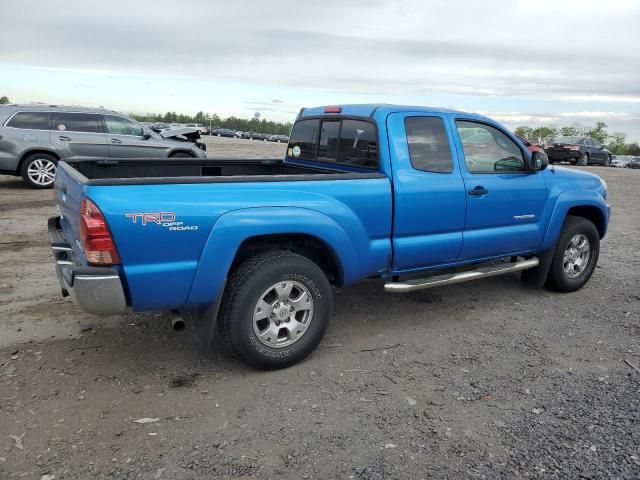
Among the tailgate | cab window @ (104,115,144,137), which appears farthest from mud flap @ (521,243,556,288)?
cab window @ (104,115,144,137)

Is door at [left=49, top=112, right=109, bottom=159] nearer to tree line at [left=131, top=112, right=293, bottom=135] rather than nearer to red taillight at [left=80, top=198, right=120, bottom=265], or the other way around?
red taillight at [left=80, top=198, right=120, bottom=265]

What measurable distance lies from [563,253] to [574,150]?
861 inches

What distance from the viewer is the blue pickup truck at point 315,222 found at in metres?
3.12

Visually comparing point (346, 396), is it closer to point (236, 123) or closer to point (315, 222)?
point (315, 222)

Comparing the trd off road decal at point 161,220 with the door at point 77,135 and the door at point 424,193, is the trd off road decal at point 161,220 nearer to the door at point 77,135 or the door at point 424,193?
the door at point 424,193

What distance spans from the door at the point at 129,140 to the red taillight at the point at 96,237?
8968 mm

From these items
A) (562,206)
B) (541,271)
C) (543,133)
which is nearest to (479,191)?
(562,206)

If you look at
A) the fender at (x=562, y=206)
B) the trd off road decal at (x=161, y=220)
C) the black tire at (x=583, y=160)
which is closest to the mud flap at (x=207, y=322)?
the trd off road decal at (x=161, y=220)

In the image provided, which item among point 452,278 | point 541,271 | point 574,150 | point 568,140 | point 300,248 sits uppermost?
point 568,140

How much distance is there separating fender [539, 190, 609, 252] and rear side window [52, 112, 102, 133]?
9517mm

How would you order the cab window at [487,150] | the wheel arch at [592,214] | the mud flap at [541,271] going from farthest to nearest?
the wheel arch at [592,214], the mud flap at [541,271], the cab window at [487,150]

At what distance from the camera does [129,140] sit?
11.6 metres

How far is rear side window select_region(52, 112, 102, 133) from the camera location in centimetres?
1101

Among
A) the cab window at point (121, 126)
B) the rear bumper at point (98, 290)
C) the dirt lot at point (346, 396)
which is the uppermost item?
the cab window at point (121, 126)
